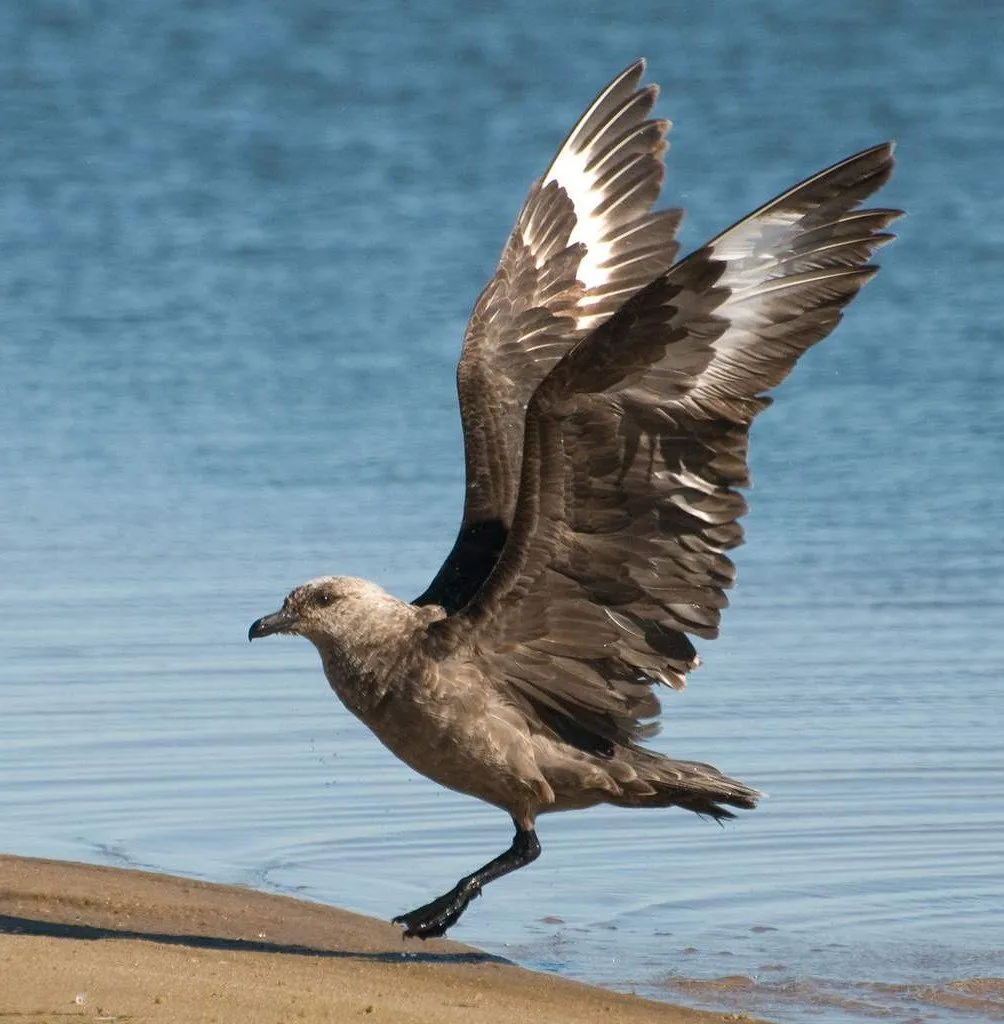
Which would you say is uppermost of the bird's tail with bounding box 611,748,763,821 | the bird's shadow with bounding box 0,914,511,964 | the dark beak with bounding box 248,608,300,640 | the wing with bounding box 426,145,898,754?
the wing with bounding box 426,145,898,754

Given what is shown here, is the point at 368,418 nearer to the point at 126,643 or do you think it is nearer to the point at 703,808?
the point at 126,643

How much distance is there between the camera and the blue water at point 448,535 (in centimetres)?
691

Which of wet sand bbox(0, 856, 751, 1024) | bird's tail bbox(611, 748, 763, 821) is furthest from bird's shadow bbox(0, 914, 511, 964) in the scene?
bird's tail bbox(611, 748, 763, 821)

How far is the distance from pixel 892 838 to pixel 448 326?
7.36 m

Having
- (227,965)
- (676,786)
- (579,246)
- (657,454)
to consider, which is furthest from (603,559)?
(579,246)

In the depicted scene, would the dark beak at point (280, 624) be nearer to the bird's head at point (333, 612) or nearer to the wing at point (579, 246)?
the bird's head at point (333, 612)

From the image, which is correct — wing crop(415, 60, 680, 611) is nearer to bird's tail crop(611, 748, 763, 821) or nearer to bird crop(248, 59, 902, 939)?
bird crop(248, 59, 902, 939)

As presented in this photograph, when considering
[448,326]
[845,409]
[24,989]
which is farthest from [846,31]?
[24,989]

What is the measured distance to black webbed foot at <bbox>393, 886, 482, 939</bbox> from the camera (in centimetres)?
630

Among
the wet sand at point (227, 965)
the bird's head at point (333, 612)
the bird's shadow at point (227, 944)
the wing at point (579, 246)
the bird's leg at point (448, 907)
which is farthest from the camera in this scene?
the wing at point (579, 246)

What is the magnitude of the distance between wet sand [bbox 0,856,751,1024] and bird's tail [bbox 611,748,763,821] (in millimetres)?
679

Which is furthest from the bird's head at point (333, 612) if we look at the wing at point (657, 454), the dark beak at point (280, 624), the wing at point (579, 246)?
the wing at point (579, 246)

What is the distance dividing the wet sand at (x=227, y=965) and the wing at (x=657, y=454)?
2.74 feet

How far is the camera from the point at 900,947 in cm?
641
